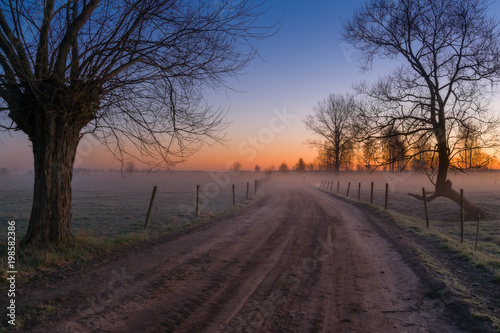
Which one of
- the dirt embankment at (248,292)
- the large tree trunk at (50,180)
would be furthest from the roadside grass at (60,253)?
the dirt embankment at (248,292)

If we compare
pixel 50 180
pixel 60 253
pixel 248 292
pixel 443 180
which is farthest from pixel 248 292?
pixel 443 180

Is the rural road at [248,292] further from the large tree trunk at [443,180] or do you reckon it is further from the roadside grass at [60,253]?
the large tree trunk at [443,180]

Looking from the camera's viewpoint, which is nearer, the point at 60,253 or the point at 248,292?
the point at 248,292

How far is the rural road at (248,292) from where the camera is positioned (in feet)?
12.5

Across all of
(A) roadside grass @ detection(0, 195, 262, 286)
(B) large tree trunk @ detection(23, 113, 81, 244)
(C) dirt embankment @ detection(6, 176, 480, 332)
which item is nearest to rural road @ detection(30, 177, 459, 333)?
(C) dirt embankment @ detection(6, 176, 480, 332)

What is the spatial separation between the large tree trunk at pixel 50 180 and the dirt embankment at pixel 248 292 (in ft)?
5.81

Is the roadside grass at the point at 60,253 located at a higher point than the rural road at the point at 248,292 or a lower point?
higher

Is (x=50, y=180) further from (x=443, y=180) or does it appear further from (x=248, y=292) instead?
(x=443, y=180)

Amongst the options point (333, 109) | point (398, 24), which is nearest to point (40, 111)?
point (398, 24)

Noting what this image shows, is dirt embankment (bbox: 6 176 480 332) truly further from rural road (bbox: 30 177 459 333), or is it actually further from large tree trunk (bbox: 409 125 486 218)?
large tree trunk (bbox: 409 125 486 218)

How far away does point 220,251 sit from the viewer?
287 inches

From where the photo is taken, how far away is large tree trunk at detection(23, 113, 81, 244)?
6.74 meters

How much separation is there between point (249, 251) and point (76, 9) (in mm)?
6603

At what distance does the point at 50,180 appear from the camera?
679 cm
